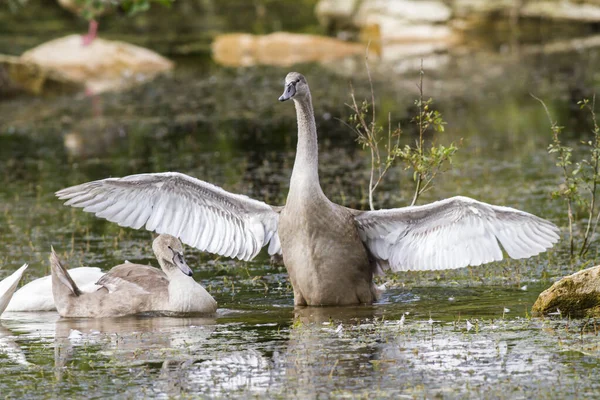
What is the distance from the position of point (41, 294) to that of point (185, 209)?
5.23ft

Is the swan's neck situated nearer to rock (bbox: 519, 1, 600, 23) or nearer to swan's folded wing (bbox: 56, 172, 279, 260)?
swan's folded wing (bbox: 56, 172, 279, 260)

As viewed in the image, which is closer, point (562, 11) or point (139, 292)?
point (139, 292)

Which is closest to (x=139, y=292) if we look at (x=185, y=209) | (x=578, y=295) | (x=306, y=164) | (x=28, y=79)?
(x=185, y=209)

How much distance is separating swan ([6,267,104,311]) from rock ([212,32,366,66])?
24.3m

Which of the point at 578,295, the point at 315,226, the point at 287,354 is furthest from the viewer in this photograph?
the point at 315,226

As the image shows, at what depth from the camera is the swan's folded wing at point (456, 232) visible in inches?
402

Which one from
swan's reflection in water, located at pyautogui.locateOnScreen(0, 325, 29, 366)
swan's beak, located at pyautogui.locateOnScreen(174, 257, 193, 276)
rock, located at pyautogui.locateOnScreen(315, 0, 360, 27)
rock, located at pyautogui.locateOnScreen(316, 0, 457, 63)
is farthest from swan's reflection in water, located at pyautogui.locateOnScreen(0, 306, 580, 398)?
rock, located at pyautogui.locateOnScreen(315, 0, 360, 27)

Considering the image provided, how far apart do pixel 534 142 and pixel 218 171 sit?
557cm

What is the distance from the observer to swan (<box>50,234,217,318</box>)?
10.2m

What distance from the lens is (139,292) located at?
1041 cm

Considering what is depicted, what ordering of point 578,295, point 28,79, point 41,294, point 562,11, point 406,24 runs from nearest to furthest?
point 578,295, point 41,294, point 28,79, point 406,24, point 562,11

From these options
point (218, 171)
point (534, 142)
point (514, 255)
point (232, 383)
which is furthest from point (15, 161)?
point (232, 383)

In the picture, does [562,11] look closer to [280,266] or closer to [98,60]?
[98,60]

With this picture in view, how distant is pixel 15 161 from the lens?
20219 mm
